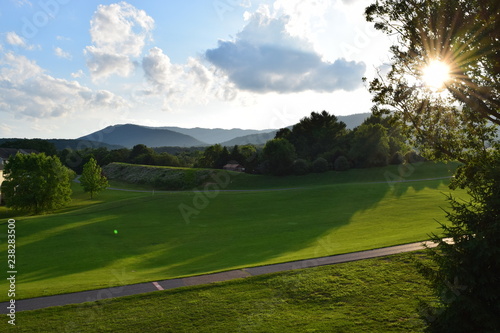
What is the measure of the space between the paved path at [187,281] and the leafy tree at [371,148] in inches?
2689

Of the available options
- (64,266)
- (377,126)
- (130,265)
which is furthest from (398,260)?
(377,126)

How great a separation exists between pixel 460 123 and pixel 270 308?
1504 centimetres

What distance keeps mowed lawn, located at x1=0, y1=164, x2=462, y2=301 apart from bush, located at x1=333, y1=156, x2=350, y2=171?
29.5 meters

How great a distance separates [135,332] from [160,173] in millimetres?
87171

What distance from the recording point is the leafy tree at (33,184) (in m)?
52.4

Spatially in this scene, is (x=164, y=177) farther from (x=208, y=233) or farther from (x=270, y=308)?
(x=270, y=308)

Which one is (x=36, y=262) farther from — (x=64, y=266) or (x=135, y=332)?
(x=135, y=332)

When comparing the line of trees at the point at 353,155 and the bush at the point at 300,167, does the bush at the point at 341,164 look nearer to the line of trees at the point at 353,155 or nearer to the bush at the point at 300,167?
the line of trees at the point at 353,155

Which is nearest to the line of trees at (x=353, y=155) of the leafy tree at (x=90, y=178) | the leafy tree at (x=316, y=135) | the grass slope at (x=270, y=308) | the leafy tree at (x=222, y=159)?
the leafy tree at (x=316, y=135)

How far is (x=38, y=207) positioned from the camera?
53500mm

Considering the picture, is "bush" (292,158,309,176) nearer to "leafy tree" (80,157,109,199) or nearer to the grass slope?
"leafy tree" (80,157,109,199)

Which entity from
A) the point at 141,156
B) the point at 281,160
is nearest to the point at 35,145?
the point at 141,156

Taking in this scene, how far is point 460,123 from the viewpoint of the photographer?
19.2 m

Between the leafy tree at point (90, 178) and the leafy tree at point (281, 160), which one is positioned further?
the leafy tree at point (281, 160)
